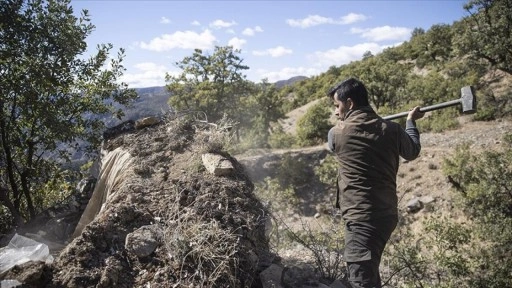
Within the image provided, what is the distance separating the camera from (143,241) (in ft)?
9.89

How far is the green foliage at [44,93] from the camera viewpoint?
4906 millimetres

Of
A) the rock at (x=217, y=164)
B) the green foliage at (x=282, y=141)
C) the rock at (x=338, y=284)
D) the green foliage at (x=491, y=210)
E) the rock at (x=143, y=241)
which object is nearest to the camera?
the rock at (x=143, y=241)

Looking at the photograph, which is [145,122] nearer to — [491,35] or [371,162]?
[371,162]

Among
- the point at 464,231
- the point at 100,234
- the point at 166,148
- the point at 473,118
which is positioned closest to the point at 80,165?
the point at 166,148

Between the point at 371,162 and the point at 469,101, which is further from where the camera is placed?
the point at 469,101

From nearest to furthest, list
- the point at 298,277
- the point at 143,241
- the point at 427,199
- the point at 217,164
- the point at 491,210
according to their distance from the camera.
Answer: the point at 143,241 < the point at 298,277 < the point at 217,164 < the point at 491,210 < the point at 427,199

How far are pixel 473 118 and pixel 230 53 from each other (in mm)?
12672

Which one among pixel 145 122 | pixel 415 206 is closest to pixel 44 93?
pixel 145 122

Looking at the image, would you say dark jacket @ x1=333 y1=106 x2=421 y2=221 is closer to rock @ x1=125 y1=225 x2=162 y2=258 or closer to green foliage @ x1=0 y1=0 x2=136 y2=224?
rock @ x1=125 y1=225 x2=162 y2=258

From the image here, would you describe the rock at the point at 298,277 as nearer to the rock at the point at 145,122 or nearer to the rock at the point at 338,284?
the rock at the point at 338,284

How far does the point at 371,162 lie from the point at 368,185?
18 centimetres

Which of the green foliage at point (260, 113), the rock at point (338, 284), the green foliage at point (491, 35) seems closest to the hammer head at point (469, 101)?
the rock at point (338, 284)

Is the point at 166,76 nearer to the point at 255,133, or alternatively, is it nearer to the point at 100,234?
the point at 255,133

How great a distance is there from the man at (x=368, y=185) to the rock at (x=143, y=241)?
162 cm
